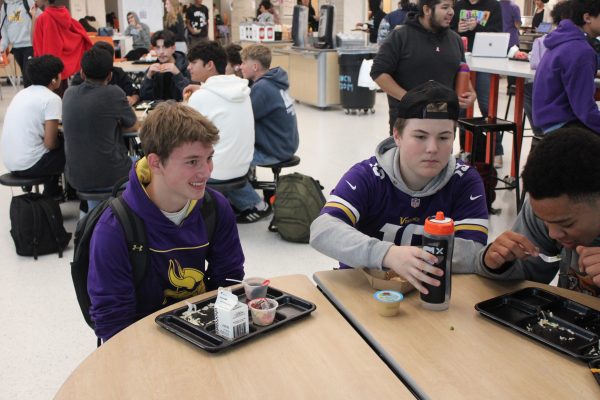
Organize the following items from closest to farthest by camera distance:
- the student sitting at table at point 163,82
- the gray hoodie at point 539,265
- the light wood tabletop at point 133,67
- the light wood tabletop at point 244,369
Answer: the light wood tabletop at point 244,369
the gray hoodie at point 539,265
the student sitting at table at point 163,82
the light wood tabletop at point 133,67

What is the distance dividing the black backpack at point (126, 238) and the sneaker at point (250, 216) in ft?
8.52

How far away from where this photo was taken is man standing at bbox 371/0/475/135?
13.7ft

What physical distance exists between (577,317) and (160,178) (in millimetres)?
1235

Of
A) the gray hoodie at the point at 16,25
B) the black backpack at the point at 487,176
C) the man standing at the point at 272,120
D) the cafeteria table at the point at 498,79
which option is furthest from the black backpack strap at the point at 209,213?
the gray hoodie at the point at 16,25

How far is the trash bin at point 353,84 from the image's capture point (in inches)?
341

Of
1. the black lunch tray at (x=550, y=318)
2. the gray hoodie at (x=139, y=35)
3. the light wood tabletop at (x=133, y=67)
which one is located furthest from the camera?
the gray hoodie at (x=139, y=35)

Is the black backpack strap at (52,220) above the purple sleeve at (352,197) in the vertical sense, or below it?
below

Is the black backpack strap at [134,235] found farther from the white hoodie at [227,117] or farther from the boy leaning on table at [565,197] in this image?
the white hoodie at [227,117]

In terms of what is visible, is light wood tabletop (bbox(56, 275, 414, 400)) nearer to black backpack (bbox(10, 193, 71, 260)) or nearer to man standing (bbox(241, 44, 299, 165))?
black backpack (bbox(10, 193, 71, 260))

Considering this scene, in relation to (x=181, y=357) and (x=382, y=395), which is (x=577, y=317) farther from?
(x=181, y=357)

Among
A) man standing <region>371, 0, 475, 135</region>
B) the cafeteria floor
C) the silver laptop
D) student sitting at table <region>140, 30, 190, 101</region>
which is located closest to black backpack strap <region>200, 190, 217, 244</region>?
the cafeteria floor

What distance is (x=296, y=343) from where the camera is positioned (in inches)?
58.1

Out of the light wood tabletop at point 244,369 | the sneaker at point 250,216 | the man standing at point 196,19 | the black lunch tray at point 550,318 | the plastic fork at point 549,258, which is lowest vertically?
the sneaker at point 250,216

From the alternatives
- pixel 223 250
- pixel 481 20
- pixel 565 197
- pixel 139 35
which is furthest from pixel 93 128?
pixel 139 35
